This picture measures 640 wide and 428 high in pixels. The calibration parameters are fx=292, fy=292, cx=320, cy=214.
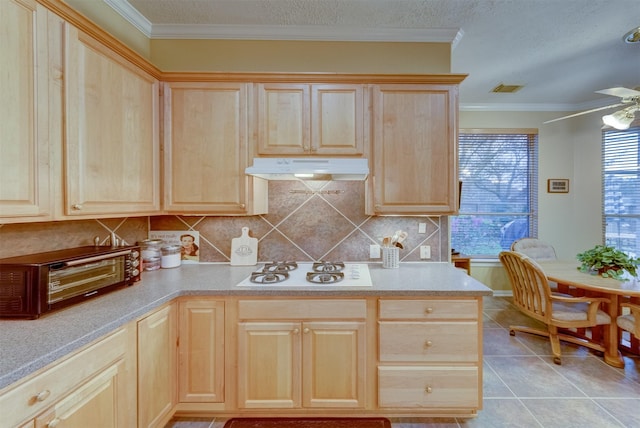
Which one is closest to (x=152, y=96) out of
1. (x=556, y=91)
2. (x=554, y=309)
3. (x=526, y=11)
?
(x=526, y=11)

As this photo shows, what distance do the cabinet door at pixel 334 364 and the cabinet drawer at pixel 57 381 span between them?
3.13ft

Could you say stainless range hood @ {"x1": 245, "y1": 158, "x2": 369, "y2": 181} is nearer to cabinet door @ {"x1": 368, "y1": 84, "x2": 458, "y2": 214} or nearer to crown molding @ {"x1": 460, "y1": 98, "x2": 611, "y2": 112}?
cabinet door @ {"x1": 368, "y1": 84, "x2": 458, "y2": 214}

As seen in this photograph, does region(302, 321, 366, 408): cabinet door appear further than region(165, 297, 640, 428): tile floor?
No

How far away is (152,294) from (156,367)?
39 cm

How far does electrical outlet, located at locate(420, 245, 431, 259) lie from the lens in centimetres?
240

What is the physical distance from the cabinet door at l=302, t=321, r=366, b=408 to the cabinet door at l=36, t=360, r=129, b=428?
0.93 metres

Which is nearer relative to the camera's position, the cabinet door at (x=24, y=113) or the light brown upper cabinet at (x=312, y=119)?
the cabinet door at (x=24, y=113)

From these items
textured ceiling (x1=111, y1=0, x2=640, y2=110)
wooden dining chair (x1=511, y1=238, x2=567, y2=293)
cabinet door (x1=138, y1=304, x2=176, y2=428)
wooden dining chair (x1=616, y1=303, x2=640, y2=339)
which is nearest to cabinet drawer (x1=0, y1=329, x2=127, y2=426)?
cabinet door (x1=138, y1=304, x2=176, y2=428)

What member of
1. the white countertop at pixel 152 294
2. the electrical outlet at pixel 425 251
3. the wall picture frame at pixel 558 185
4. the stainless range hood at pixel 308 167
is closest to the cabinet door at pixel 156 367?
the white countertop at pixel 152 294

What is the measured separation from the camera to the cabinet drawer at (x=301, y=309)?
175 cm

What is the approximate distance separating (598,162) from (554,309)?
2671 mm

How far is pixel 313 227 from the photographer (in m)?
2.41

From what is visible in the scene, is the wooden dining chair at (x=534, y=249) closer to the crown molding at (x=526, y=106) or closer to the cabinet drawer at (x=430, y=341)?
the crown molding at (x=526, y=106)

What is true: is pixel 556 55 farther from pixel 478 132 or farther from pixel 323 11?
pixel 323 11
